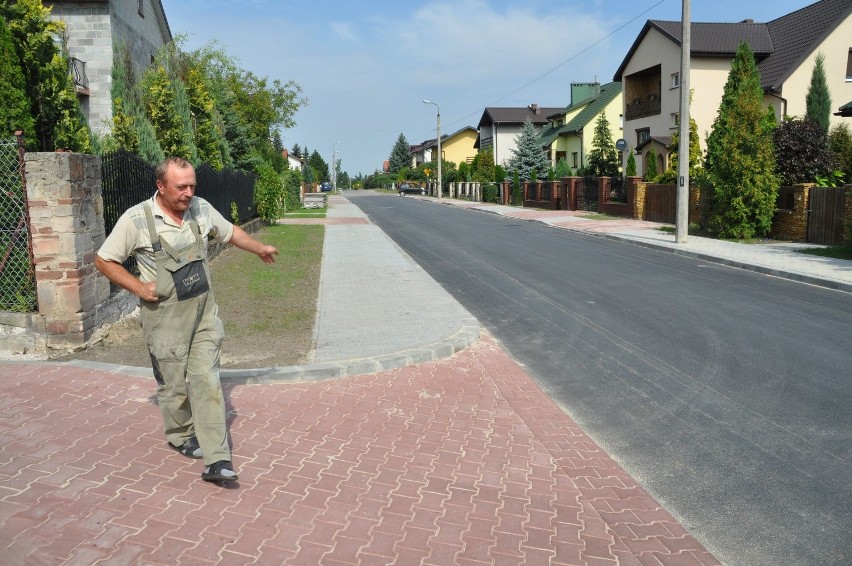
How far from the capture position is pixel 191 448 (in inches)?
179

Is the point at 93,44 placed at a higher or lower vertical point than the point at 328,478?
higher

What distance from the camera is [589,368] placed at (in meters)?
7.03

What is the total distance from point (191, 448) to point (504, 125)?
76.6 metres

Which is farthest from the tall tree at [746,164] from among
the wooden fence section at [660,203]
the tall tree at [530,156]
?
the tall tree at [530,156]

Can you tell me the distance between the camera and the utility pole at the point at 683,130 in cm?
1800

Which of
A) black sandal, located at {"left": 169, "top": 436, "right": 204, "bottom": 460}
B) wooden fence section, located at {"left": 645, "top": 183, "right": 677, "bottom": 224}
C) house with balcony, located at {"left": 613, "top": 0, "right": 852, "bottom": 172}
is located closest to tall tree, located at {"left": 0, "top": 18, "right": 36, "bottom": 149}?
black sandal, located at {"left": 169, "top": 436, "right": 204, "bottom": 460}

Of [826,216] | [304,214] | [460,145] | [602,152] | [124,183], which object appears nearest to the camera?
[124,183]

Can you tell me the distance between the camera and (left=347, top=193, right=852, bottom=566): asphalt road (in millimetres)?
4039

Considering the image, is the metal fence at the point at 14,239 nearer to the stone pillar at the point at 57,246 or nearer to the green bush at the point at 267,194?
the stone pillar at the point at 57,246

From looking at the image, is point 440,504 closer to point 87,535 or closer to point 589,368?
point 87,535

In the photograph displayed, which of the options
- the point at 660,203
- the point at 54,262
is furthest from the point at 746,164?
the point at 54,262

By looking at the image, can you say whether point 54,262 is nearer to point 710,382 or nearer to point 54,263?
point 54,263

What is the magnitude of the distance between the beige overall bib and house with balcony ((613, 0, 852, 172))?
99.3 feet

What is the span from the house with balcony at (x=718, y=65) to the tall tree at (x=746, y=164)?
1237cm
